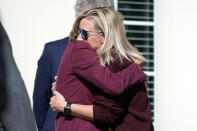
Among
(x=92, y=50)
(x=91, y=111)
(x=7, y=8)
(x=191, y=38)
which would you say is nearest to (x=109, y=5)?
(x=92, y=50)

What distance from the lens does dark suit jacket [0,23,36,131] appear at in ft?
5.88

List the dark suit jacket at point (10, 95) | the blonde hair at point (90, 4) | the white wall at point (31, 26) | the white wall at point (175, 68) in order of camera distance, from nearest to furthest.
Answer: the dark suit jacket at point (10, 95), the blonde hair at point (90, 4), the white wall at point (31, 26), the white wall at point (175, 68)

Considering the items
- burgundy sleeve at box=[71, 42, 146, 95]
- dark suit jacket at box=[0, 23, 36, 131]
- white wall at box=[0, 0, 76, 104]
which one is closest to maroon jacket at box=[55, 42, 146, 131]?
burgundy sleeve at box=[71, 42, 146, 95]

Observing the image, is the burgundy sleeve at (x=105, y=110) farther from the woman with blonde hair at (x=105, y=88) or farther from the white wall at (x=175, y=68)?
the white wall at (x=175, y=68)

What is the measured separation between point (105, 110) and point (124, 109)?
0.10m

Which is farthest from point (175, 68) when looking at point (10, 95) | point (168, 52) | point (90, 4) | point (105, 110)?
point (10, 95)

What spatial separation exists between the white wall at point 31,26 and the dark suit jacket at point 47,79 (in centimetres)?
152

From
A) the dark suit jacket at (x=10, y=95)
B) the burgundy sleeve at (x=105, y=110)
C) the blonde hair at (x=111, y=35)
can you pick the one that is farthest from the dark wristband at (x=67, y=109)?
the dark suit jacket at (x=10, y=95)

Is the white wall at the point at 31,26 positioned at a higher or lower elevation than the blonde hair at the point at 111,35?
lower

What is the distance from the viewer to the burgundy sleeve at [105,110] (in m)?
2.86

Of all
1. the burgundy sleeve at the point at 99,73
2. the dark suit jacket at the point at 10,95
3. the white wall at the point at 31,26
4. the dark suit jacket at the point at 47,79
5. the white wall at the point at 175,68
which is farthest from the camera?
the white wall at the point at 175,68

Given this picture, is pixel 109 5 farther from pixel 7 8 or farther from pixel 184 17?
pixel 184 17

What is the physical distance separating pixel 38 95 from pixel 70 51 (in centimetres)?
87

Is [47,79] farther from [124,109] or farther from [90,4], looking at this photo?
[124,109]
